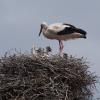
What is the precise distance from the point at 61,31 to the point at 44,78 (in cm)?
252

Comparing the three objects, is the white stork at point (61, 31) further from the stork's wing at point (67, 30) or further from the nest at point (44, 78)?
the nest at point (44, 78)

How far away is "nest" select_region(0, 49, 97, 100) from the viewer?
10648mm

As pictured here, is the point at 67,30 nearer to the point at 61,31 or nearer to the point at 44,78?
the point at 61,31

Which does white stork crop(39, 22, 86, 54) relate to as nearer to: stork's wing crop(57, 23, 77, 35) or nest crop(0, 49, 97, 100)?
stork's wing crop(57, 23, 77, 35)

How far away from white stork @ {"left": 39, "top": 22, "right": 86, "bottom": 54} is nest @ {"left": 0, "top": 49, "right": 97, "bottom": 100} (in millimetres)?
1821

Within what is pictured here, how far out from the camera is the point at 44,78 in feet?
35.3

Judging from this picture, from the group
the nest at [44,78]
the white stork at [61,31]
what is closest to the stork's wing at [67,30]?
the white stork at [61,31]

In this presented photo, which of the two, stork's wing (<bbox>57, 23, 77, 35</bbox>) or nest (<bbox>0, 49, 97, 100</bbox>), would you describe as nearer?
nest (<bbox>0, 49, 97, 100</bbox>)

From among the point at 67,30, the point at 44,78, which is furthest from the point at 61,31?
the point at 44,78

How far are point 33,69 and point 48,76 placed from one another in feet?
1.16

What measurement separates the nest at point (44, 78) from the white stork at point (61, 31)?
1.82 metres

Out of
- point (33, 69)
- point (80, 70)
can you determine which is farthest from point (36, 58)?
point (80, 70)

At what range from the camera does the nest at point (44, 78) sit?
419 inches

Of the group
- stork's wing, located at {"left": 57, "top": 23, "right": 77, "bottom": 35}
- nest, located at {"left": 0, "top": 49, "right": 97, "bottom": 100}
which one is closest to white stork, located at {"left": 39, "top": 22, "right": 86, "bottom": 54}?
stork's wing, located at {"left": 57, "top": 23, "right": 77, "bottom": 35}
